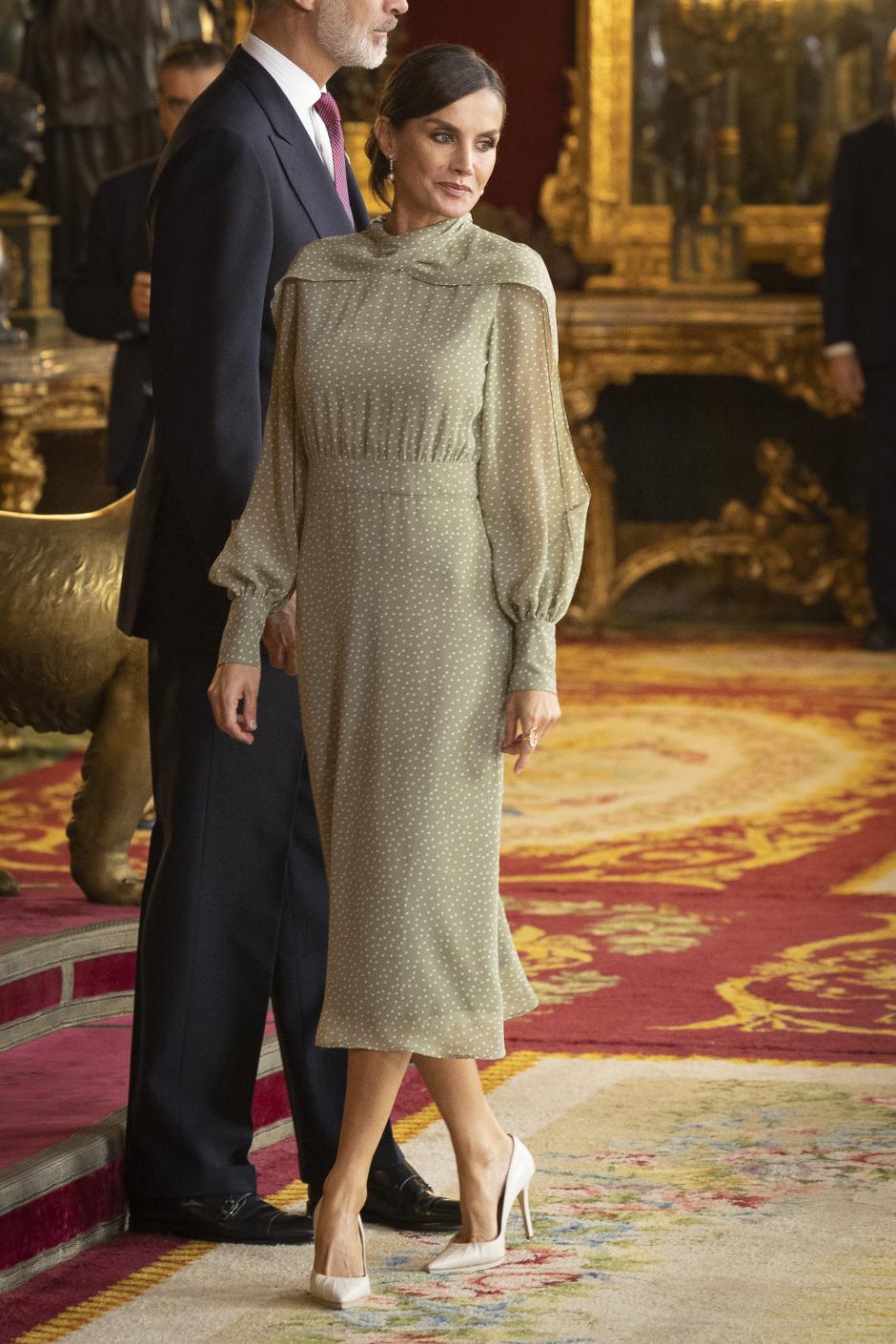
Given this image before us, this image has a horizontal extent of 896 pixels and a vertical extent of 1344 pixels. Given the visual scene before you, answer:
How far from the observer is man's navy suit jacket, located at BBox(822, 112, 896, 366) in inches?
308

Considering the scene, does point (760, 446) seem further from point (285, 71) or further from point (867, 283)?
point (285, 71)

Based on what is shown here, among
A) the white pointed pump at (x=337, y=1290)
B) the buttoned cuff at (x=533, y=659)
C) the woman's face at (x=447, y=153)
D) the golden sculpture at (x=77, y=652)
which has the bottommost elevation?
the white pointed pump at (x=337, y=1290)

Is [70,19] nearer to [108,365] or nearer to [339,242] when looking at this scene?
[108,365]

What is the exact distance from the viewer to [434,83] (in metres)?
2.41

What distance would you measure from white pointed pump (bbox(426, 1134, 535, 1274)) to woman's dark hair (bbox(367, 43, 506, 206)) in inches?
46.7

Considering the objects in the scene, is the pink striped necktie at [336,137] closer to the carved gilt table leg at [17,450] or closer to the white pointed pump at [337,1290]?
the white pointed pump at [337,1290]

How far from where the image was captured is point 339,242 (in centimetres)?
250

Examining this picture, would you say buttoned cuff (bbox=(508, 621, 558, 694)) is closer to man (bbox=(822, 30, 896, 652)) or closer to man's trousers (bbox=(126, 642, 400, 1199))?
man's trousers (bbox=(126, 642, 400, 1199))

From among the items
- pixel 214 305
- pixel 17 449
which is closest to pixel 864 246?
pixel 17 449

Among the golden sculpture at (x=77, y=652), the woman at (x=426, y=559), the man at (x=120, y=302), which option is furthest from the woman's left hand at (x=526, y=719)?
the man at (x=120, y=302)

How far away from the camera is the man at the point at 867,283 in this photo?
25.7ft

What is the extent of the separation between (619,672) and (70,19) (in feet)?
10.0

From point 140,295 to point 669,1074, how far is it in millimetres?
2379

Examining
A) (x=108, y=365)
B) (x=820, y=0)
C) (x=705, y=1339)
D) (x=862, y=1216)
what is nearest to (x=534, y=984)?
(x=862, y=1216)
